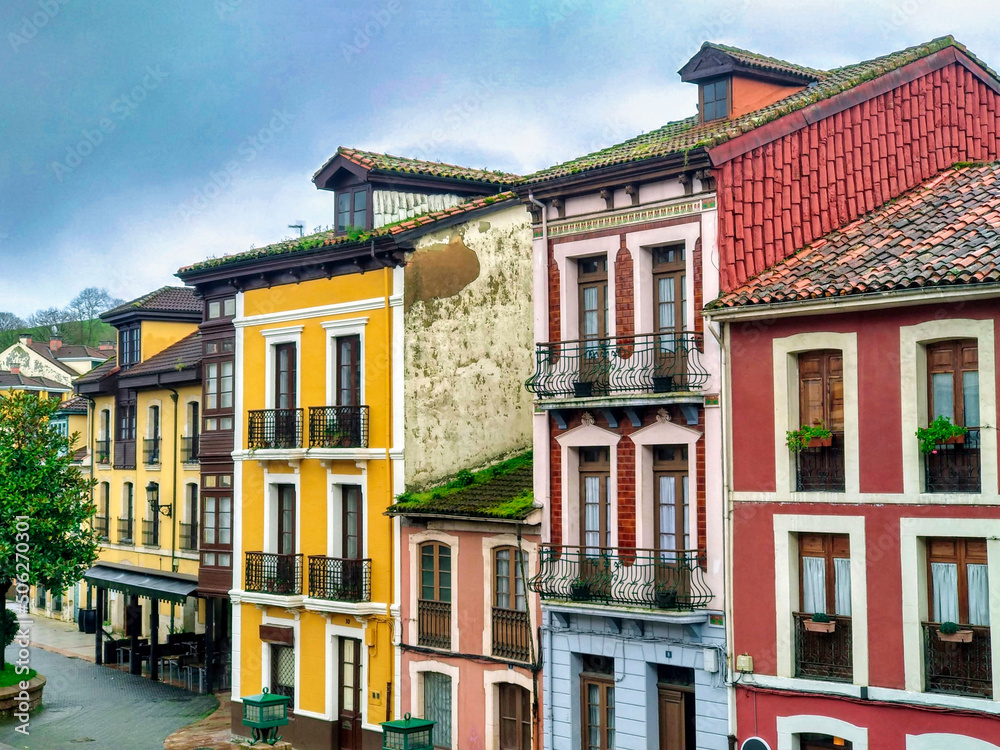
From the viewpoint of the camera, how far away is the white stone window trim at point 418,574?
87.4 feet

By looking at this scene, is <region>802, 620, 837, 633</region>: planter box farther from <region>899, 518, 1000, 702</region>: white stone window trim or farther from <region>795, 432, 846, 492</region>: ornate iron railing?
<region>795, 432, 846, 492</region>: ornate iron railing

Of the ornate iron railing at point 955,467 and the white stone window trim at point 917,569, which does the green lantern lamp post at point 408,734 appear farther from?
the ornate iron railing at point 955,467

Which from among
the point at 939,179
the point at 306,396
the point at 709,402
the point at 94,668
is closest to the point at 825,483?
the point at 709,402

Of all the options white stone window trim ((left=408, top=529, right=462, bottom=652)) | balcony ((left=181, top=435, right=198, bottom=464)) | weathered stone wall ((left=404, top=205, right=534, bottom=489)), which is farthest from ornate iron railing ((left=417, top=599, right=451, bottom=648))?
balcony ((left=181, top=435, right=198, bottom=464))

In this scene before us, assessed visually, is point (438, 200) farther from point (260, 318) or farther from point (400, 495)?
point (400, 495)

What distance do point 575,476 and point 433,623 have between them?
18.2 ft

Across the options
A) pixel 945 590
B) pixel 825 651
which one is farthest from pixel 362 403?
pixel 945 590

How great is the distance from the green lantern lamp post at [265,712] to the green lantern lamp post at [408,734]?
3.76 m

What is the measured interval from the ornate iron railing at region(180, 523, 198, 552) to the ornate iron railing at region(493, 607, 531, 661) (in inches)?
665

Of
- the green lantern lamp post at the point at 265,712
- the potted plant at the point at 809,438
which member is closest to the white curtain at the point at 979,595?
the potted plant at the point at 809,438

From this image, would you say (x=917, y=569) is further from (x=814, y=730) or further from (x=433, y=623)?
(x=433, y=623)

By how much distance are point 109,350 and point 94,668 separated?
41.2m

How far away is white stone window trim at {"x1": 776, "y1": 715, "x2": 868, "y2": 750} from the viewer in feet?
63.7

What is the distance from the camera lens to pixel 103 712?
34469 millimetres
